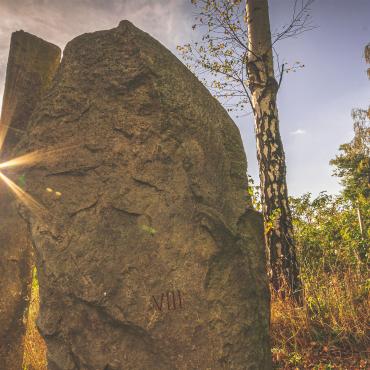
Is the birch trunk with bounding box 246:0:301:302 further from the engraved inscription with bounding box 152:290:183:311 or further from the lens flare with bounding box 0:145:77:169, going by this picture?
the lens flare with bounding box 0:145:77:169

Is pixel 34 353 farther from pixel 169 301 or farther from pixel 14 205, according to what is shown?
pixel 169 301

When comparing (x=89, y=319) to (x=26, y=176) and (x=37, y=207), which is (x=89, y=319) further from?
(x=26, y=176)

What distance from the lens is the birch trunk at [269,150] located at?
4914 millimetres

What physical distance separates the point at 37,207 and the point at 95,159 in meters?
0.48

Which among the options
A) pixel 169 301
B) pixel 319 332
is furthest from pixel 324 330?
pixel 169 301

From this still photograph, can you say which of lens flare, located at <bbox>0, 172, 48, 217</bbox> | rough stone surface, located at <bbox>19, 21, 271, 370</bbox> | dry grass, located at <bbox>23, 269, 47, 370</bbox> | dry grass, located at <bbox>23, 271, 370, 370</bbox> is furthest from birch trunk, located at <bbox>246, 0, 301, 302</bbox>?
lens flare, located at <bbox>0, 172, 48, 217</bbox>

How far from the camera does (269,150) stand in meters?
5.23

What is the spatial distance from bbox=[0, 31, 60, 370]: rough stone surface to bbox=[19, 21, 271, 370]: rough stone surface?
0.41m

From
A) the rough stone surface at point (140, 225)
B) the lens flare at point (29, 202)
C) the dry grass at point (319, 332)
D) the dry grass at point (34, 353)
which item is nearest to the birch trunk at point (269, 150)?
the dry grass at point (319, 332)

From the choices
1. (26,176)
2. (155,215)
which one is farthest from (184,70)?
(26,176)

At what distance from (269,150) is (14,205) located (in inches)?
141

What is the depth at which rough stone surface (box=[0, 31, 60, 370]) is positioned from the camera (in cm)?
276

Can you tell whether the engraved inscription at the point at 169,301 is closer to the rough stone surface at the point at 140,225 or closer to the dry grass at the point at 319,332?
the rough stone surface at the point at 140,225

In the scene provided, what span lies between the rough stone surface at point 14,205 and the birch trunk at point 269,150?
3050mm
